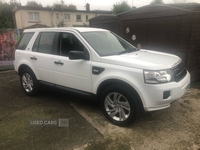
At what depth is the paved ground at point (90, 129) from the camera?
2.83m

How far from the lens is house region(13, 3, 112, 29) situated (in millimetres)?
28366

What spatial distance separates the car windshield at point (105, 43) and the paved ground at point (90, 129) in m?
1.35

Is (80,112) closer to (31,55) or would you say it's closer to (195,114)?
(31,55)

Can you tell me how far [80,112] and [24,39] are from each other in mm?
2630

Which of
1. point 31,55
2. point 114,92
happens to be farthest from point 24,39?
point 114,92

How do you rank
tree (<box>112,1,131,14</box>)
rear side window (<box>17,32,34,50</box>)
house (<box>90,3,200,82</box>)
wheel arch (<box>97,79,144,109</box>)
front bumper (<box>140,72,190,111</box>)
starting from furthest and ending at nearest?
tree (<box>112,1,131,14</box>) → house (<box>90,3,200,82</box>) → rear side window (<box>17,32,34,50</box>) → wheel arch (<box>97,79,144,109</box>) → front bumper (<box>140,72,190,111</box>)

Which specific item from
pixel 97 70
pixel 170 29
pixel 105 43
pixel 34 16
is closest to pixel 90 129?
pixel 97 70

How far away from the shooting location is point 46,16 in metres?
30.8

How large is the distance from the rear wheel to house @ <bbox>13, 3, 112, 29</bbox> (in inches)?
888

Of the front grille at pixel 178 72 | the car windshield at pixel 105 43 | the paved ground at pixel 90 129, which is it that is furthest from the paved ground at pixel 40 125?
the front grille at pixel 178 72

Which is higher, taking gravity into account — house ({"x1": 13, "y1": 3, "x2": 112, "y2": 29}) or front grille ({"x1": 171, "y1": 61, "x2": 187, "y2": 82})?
house ({"x1": 13, "y1": 3, "x2": 112, "y2": 29})

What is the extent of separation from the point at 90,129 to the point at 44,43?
7.82 feet

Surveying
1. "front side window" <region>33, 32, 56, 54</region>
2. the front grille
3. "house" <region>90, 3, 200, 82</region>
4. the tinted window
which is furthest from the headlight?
"house" <region>90, 3, 200, 82</region>

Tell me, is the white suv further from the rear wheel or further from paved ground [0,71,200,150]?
paved ground [0,71,200,150]
